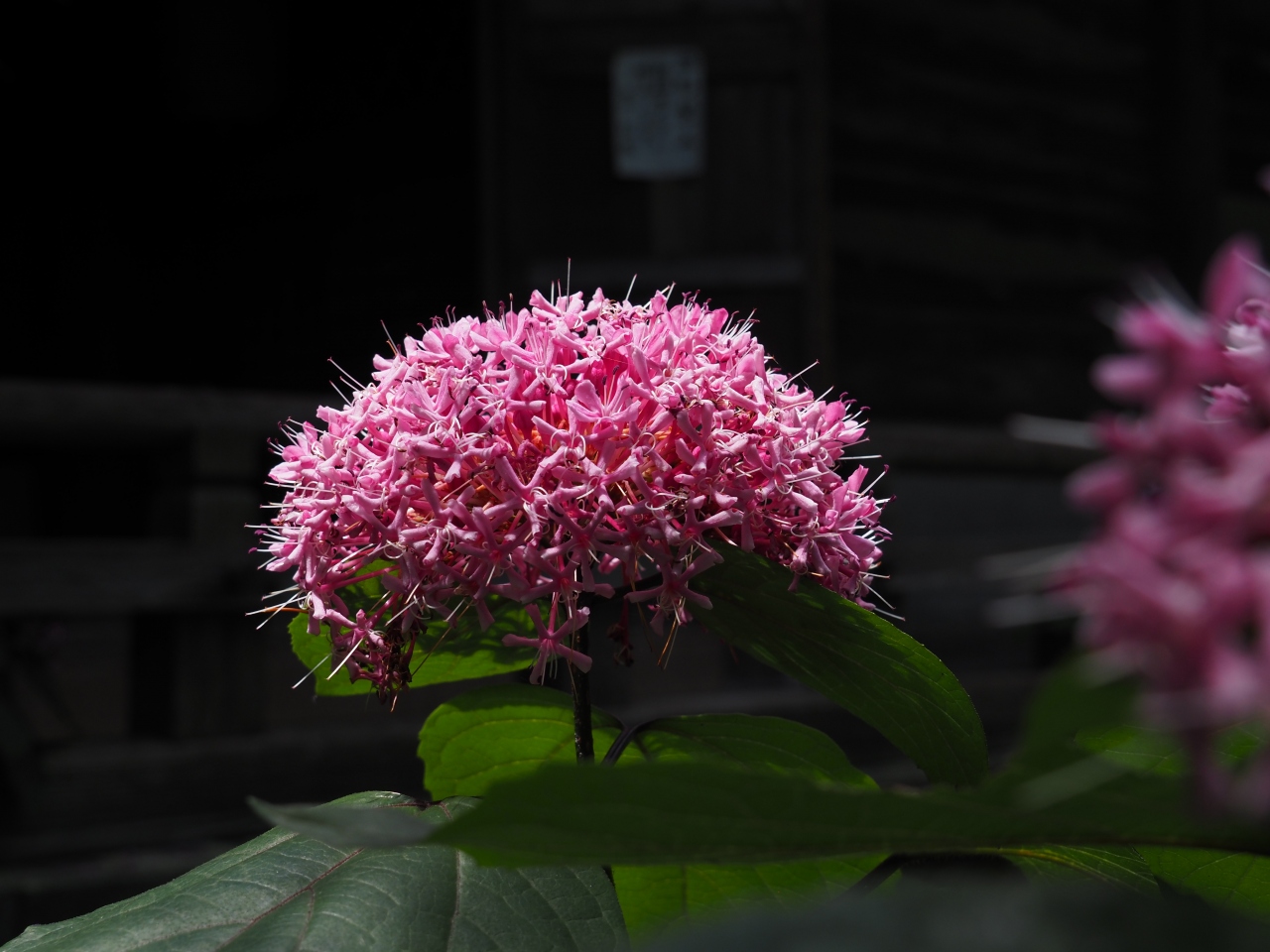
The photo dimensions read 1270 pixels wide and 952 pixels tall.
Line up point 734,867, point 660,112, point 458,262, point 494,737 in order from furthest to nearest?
1. point 458,262
2. point 660,112
3. point 494,737
4. point 734,867

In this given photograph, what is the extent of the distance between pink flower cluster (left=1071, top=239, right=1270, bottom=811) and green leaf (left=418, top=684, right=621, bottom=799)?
65cm

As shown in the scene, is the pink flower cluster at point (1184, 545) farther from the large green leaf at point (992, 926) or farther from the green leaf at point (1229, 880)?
the green leaf at point (1229, 880)

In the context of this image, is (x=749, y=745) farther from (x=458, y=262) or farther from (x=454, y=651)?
(x=458, y=262)

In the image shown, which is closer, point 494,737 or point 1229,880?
point 1229,880

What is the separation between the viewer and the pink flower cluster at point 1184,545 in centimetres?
23

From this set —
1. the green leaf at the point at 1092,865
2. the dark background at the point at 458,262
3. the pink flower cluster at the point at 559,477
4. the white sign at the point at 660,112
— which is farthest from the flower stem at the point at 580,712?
the white sign at the point at 660,112

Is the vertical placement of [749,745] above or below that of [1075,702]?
below

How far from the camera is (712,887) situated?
72 centimetres

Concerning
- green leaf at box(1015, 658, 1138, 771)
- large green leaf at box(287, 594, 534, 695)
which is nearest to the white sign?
large green leaf at box(287, 594, 534, 695)

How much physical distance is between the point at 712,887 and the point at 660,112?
3.76m

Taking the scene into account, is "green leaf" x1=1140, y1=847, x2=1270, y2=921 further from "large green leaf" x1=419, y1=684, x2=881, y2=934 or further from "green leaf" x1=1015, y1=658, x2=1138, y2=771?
"green leaf" x1=1015, y1=658, x2=1138, y2=771

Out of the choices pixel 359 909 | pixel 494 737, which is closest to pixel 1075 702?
pixel 359 909

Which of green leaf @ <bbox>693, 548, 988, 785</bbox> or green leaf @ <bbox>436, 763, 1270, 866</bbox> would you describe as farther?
green leaf @ <bbox>693, 548, 988, 785</bbox>

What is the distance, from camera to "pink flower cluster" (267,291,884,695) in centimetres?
73
